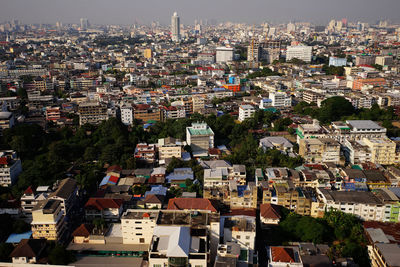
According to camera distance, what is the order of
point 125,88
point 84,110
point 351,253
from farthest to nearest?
point 125,88, point 84,110, point 351,253

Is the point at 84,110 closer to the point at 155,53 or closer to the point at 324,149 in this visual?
the point at 324,149

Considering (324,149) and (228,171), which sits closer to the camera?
(228,171)

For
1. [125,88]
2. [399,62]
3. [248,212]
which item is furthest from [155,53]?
[248,212]

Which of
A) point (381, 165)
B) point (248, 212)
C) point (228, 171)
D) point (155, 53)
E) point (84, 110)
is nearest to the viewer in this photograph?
point (248, 212)

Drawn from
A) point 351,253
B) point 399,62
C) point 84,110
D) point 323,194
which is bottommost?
point 351,253

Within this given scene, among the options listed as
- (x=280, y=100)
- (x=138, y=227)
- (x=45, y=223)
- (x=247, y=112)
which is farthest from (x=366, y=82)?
(x=45, y=223)

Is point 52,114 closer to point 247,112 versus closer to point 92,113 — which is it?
point 92,113

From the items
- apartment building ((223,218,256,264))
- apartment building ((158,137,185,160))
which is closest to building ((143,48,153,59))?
apartment building ((158,137,185,160))

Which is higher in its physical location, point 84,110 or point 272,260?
point 84,110
